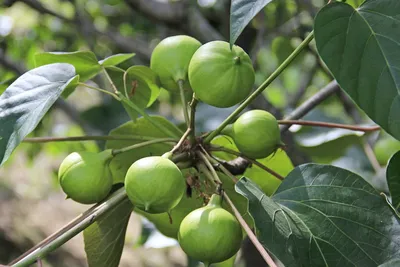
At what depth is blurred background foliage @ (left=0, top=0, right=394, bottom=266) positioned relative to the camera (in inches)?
65.4

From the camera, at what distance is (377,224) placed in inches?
30.8

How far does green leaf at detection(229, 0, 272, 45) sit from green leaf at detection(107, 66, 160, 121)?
393mm

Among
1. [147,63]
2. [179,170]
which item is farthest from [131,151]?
[147,63]

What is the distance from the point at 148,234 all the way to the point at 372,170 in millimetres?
724

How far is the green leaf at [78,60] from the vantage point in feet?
3.37

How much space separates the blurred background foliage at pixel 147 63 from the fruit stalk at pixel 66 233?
1.24 ft

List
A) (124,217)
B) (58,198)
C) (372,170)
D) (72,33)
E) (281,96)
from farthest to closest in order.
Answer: (58,198) < (72,33) < (281,96) < (372,170) < (124,217)

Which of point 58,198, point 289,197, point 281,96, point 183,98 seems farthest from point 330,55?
point 58,198

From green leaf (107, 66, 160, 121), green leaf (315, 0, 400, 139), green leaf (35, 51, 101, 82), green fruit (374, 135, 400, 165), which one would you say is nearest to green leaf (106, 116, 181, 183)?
green leaf (107, 66, 160, 121)

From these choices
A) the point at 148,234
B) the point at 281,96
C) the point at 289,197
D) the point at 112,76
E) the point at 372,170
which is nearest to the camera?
the point at 289,197

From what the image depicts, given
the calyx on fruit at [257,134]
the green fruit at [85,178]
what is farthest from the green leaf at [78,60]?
the calyx on fruit at [257,134]

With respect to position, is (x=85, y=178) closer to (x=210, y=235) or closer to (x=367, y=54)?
(x=210, y=235)

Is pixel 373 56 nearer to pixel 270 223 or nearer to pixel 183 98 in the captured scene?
pixel 270 223

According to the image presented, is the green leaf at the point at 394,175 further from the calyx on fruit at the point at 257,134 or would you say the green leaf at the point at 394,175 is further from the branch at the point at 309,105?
the branch at the point at 309,105
